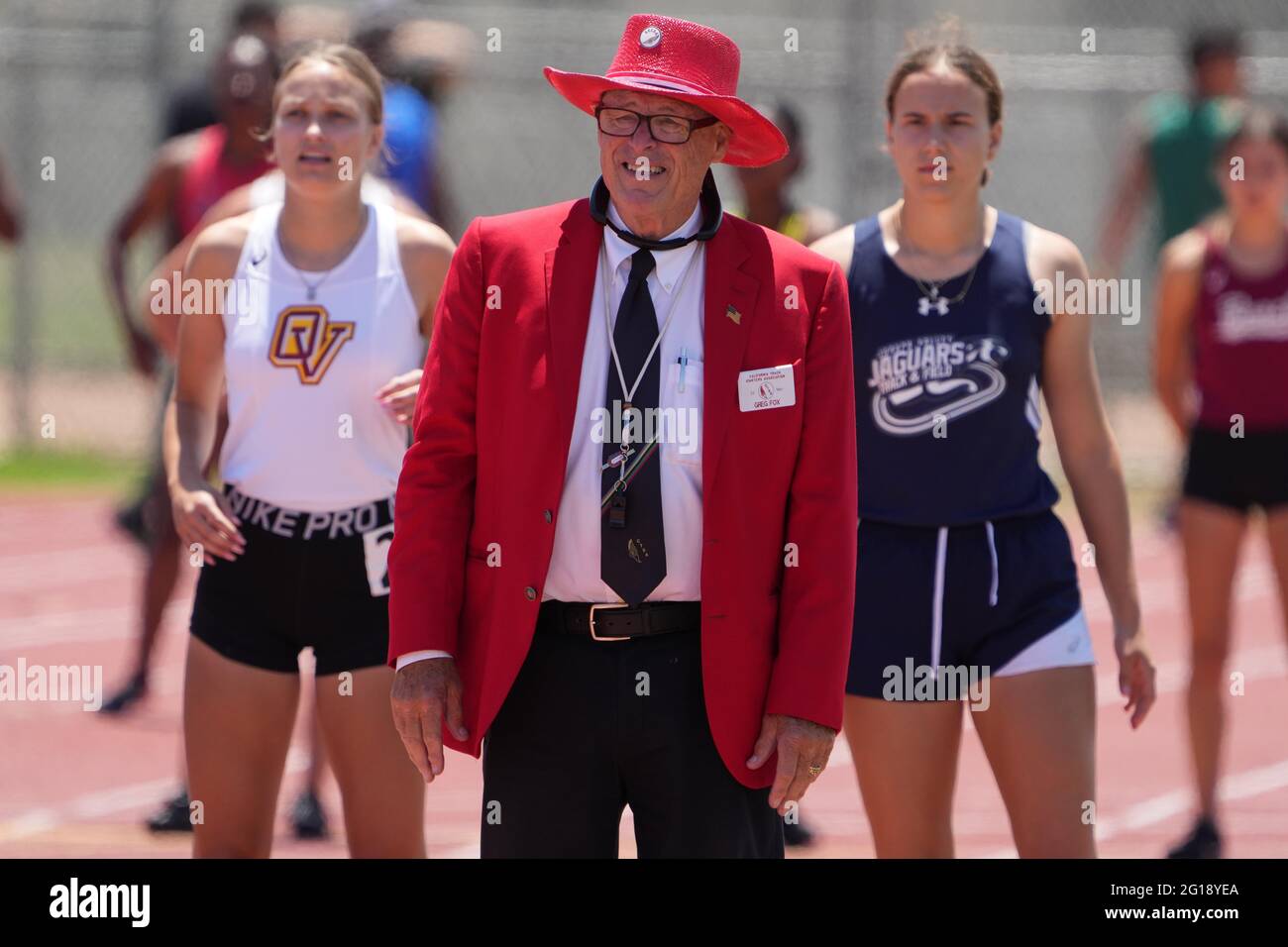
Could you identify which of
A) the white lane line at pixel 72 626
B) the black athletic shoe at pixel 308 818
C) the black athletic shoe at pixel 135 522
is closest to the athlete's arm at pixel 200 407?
the black athletic shoe at pixel 308 818

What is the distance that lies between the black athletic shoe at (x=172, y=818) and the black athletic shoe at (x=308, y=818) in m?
0.38

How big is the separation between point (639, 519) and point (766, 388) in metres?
0.36

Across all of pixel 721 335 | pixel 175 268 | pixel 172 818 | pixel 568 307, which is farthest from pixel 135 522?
pixel 721 335

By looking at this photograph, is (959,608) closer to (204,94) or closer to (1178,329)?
(1178,329)

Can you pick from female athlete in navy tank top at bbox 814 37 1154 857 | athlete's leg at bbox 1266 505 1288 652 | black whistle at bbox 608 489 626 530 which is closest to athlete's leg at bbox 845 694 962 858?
female athlete in navy tank top at bbox 814 37 1154 857

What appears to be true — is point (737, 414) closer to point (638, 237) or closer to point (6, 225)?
point (638, 237)

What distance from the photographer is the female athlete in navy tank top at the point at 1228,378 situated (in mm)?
7195

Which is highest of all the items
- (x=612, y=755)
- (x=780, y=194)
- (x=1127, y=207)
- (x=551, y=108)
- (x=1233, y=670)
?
(x=551, y=108)

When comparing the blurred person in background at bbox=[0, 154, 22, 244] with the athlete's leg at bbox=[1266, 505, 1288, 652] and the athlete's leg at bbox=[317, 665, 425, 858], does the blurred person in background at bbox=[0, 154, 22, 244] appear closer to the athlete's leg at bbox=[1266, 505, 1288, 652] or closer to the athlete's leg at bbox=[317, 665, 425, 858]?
the athlete's leg at bbox=[317, 665, 425, 858]

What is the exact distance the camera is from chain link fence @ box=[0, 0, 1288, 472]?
1473cm

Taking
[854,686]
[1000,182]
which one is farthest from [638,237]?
[1000,182]

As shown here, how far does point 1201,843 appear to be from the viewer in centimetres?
684

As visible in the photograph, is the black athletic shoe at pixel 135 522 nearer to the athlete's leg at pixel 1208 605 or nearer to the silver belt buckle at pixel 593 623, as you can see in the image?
the athlete's leg at pixel 1208 605

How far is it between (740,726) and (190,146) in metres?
5.37
